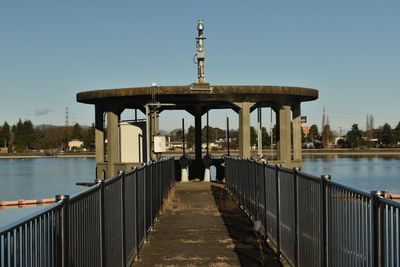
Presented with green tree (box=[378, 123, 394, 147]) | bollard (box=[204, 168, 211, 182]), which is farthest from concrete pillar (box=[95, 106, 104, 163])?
green tree (box=[378, 123, 394, 147])

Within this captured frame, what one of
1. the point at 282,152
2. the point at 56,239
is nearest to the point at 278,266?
the point at 56,239

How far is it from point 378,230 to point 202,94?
984 inches

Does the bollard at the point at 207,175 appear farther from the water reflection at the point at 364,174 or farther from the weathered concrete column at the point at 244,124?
the water reflection at the point at 364,174

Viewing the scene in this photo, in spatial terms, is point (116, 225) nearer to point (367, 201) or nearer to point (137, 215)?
point (137, 215)

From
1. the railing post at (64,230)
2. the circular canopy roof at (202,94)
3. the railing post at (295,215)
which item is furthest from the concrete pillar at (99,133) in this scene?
the railing post at (64,230)

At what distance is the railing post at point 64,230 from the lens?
212 inches

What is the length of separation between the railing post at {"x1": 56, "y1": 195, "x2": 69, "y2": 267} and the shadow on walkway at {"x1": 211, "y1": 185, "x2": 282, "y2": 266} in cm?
573

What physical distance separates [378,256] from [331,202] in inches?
81.0

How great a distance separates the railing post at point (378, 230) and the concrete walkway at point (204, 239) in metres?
5.79

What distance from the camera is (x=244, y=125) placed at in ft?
102

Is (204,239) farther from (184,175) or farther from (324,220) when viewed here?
(184,175)

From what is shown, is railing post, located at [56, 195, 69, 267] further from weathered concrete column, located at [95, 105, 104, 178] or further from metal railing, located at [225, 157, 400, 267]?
weathered concrete column, located at [95, 105, 104, 178]

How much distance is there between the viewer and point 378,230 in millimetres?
4945

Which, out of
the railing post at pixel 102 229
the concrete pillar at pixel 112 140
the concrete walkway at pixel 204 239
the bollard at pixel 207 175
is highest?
the concrete pillar at pixel 112 140
